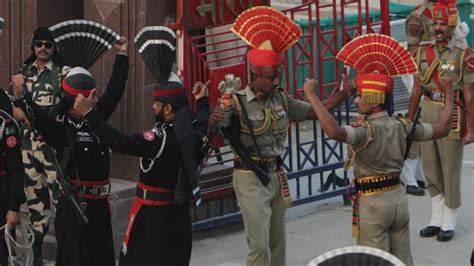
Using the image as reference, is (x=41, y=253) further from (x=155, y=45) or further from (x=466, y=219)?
(x=466, y=219)

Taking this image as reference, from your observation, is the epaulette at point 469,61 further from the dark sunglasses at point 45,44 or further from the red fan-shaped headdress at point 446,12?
the dark sunglasses at point 45,44

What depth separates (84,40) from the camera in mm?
8227

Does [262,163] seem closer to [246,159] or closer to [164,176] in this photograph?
[246,159]

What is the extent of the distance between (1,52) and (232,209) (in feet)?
8.01

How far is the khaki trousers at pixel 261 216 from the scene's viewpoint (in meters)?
7.86

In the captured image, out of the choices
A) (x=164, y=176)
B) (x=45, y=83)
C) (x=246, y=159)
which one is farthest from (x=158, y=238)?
A: (x=45, y=83)

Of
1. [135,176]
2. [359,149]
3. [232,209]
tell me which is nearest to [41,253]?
[135,176]

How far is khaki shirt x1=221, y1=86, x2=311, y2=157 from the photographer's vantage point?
7918 mm

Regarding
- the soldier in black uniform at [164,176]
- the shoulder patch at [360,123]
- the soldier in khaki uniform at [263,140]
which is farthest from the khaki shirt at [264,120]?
the shoulder patch at [360,123]

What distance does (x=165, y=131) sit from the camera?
7.38 metres

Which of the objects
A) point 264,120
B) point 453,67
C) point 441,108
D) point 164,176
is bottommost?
point 164,176

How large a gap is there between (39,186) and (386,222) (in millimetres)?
3007

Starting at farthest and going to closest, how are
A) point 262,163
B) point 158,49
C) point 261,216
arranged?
point 262,163 < point 261,216 < point 158,49

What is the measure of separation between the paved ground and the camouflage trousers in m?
1.25
